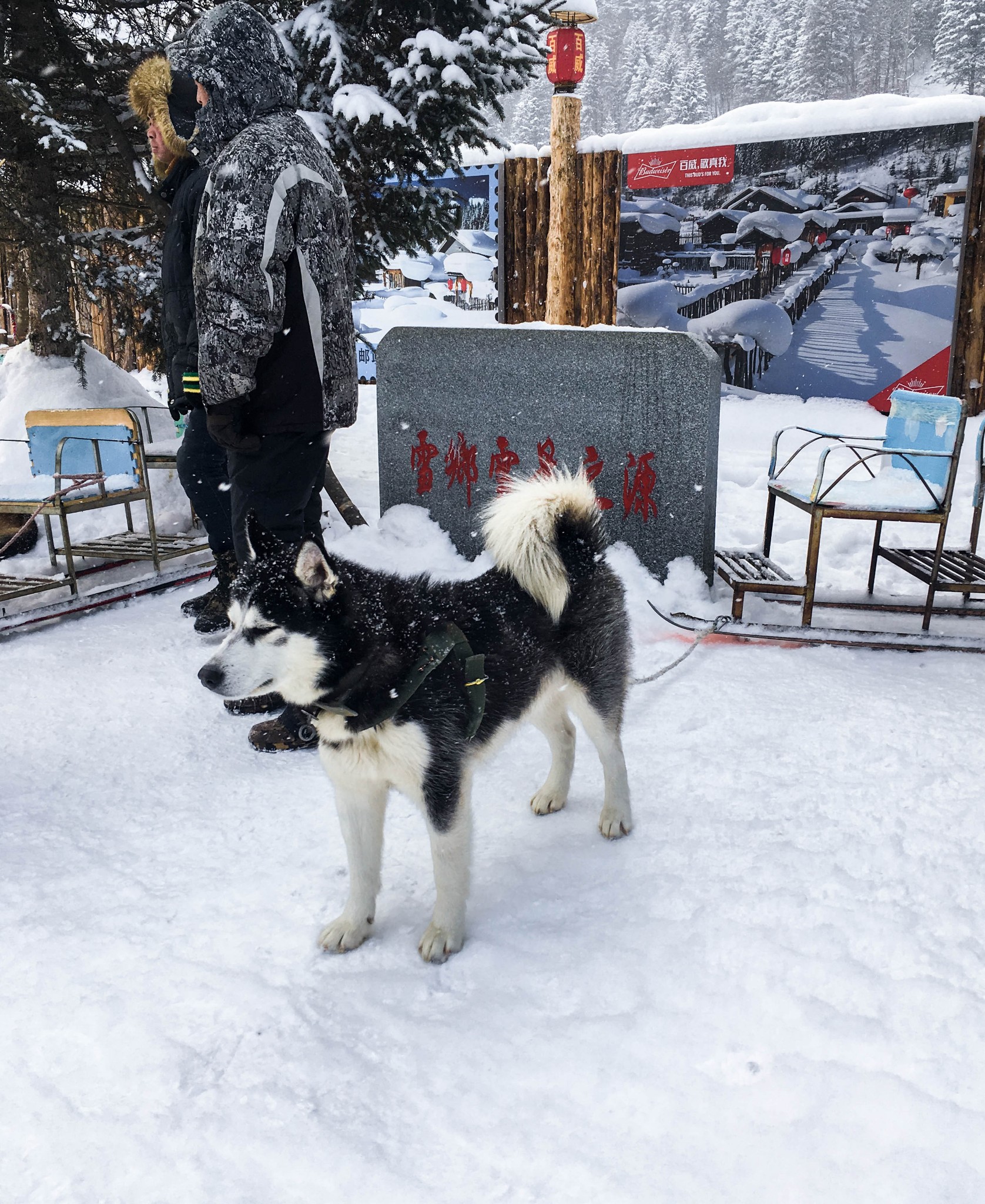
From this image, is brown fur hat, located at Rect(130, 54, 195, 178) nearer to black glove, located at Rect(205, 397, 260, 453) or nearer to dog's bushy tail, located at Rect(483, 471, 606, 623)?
black glove, located at Rect(205, 397, 260, 453)

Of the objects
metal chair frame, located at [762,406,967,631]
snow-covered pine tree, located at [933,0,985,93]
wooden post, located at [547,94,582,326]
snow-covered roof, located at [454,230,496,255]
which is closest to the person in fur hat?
metal chair frame, located at [762,406,967,631]

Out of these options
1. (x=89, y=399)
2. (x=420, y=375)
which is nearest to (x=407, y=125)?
(x=420, y=375)

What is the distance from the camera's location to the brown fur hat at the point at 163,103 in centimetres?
310

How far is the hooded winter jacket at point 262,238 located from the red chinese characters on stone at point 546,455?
2043 mm

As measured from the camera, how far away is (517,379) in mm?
4703

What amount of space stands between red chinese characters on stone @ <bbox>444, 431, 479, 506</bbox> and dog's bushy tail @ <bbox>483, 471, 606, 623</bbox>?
8.91 feet

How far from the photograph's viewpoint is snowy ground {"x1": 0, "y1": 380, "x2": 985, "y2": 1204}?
1.44 m

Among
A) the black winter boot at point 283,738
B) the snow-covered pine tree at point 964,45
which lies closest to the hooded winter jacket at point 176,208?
the black winter boot at point 283,738

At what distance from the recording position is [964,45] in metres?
28.7

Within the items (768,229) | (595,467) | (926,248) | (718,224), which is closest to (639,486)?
(595,467)

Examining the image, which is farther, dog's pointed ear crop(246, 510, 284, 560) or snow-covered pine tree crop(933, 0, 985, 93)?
snow-covered pine tree crop(933, 0, 985, 93)

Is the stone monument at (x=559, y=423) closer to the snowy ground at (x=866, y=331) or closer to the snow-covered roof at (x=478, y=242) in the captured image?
the snowy ground at (x=866, y=331)

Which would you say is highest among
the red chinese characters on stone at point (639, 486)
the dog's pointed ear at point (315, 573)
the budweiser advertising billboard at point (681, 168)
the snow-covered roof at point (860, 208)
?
the budweiser advertising billboard at point (681, 168)

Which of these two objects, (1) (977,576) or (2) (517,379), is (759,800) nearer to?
(1) (977,576)
